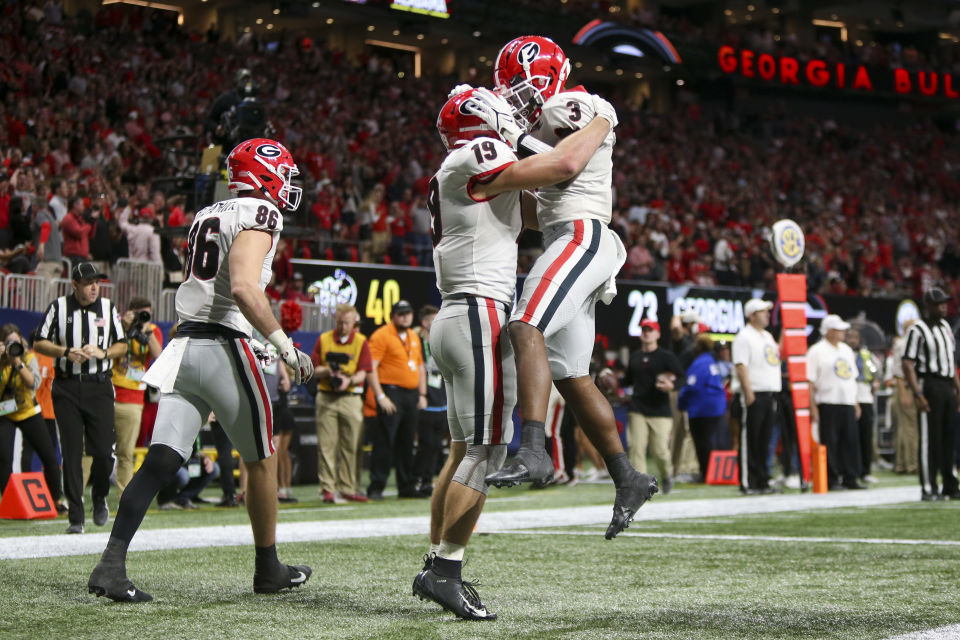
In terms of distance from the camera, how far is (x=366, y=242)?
18.3 metres

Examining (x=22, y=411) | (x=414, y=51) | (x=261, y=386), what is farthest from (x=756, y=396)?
(x=414, y=51)

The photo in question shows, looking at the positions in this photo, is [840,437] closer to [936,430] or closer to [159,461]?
[936,430]

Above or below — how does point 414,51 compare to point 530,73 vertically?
above

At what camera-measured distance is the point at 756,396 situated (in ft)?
41.1

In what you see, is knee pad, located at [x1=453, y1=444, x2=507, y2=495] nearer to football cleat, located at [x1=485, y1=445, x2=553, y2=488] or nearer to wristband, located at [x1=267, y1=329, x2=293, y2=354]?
football cleat, located at [x1=485, y1=445, x2=553, y2=488]

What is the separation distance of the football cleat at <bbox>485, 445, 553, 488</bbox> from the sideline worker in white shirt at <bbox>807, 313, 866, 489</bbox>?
937cm

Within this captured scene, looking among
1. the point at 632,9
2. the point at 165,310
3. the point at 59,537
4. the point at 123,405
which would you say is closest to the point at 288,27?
the point at 632,9

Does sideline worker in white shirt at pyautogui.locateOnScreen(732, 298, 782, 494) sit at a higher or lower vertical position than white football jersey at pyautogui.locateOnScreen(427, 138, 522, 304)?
lower

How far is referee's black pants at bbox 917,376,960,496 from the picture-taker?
1112 cm

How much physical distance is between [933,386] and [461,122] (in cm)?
787

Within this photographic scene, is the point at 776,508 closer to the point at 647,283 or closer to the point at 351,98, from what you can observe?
the point at 647,283

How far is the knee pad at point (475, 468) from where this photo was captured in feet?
14.8

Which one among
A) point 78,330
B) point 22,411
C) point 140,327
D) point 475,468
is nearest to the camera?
point 475,468

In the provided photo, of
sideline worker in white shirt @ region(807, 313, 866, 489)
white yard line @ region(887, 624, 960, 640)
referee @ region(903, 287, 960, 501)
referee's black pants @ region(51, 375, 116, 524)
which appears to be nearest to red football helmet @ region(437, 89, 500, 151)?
white yard line @ region(887, 624, 960, 640)
